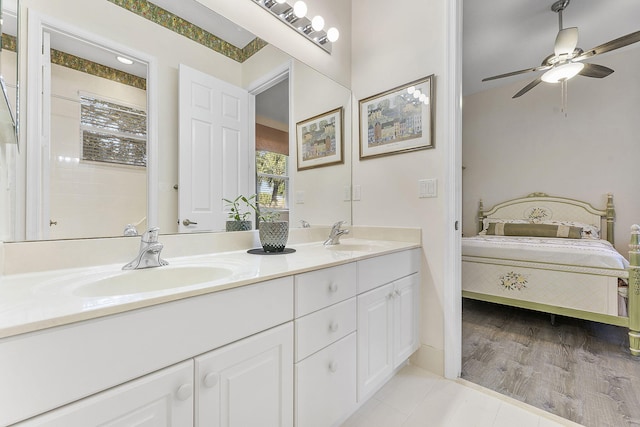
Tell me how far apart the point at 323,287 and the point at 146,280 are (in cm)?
62

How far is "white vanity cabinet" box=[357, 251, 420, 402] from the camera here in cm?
125

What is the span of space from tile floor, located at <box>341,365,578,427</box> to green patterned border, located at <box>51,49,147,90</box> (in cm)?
170

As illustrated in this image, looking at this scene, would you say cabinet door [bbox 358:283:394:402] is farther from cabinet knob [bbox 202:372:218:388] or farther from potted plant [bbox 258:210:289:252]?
cabinet knob [bbox 202:372:218:388]

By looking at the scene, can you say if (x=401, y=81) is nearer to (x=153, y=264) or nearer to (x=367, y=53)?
(x=367, y=53)

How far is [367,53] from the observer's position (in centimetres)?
199

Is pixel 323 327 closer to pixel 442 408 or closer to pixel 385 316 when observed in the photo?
pixel 385 316

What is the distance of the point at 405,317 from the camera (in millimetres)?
1529

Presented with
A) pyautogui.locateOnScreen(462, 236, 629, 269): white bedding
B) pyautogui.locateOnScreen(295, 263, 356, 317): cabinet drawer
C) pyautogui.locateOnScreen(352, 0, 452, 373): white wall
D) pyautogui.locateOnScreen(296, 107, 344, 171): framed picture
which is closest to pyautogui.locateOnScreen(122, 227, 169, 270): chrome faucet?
pyautogui.locateOnScreen(295, 263, 356, 317): cabinet drawer

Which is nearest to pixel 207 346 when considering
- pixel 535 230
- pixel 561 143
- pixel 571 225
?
pixel 535 230

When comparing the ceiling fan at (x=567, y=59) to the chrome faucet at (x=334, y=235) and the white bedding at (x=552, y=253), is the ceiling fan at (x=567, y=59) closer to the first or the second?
the white bedding at (x=552, y=253)

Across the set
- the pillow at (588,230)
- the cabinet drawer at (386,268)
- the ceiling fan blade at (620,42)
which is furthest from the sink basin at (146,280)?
the pillow at (588,230)

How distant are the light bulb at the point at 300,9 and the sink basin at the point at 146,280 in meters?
1.49

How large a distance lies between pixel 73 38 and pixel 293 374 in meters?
1.37

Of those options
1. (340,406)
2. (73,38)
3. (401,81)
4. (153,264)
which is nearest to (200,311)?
(153,264)
